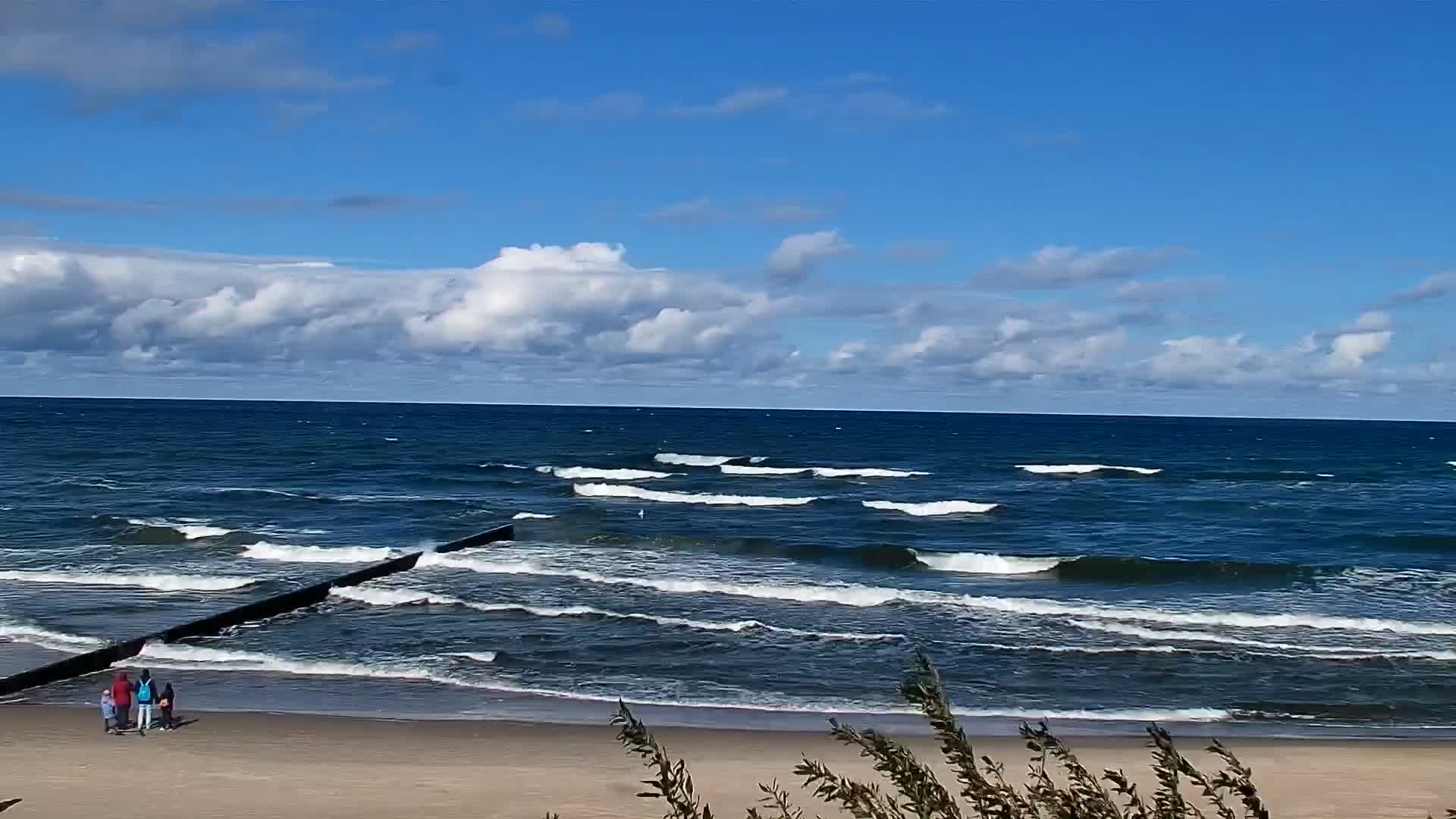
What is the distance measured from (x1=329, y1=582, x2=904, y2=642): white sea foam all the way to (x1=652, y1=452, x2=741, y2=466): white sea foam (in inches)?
1804

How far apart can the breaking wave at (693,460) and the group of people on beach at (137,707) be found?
5655cm

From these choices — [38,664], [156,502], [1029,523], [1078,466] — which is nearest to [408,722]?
[38,664]

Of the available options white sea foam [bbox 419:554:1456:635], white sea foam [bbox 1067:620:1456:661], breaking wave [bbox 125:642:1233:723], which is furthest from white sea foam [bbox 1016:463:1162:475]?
breaking wave [bbox 125:642:1233:723]

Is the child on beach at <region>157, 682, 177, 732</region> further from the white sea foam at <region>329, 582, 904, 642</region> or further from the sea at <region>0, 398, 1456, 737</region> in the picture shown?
the white sea foam at <region>329, 582, 904, 642</region>

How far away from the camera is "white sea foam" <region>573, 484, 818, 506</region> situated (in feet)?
165

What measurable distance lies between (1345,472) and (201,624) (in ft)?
205

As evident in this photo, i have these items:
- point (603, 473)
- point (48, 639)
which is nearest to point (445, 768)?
point (48, 639)

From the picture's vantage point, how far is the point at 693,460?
7631cm

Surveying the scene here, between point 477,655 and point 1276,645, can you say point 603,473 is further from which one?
point 1276,645

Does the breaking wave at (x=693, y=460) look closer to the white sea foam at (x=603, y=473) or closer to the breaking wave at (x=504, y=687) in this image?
the white sea foam at (x=603, y=473)

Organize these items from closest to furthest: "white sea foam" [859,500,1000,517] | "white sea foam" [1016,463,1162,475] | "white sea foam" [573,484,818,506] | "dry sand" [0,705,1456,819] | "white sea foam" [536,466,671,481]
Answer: "dry sand" [0,705,1456,819]
"white sea foam" [859,500,1000,517]
"white sea foam" [573,484,818,506]
"white sea foam" [536,466,671,481]
"white sea foam" [1016,463,1162,475]

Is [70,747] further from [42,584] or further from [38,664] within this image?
[42,584]

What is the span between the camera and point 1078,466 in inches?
2820

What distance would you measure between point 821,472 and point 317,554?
36.3 meters
